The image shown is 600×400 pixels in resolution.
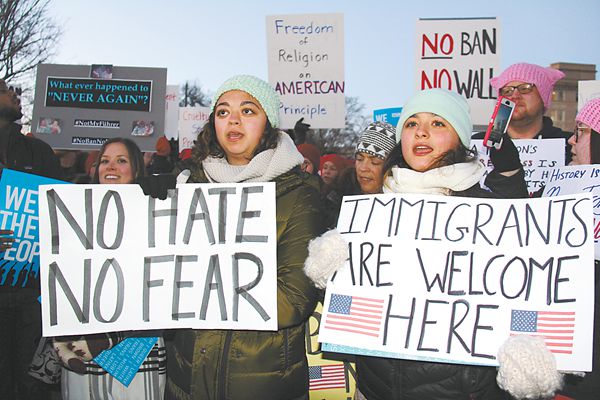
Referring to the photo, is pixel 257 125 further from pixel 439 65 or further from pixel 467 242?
pixel 439 65

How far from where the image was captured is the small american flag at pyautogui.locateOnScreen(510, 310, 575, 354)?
6.84 ft

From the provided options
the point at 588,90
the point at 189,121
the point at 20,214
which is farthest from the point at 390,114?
the point at 189,121

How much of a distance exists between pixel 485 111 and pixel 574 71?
53735 mm

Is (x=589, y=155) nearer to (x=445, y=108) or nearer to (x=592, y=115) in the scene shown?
(x=592, y=115)

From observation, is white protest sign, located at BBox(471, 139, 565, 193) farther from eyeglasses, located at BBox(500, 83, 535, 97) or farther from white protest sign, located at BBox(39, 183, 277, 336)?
white protest sign, located at BBox(39, 183, 277, 336)

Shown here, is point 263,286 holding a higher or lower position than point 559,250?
lower

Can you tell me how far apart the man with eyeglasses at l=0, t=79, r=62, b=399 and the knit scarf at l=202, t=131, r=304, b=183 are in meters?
1.68

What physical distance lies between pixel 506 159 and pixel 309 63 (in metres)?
4.36

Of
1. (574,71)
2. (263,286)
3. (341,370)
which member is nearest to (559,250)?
(263,286)

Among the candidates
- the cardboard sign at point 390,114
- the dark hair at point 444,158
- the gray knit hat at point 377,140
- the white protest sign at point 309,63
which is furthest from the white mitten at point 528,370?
the cardboard sign at point 390,114

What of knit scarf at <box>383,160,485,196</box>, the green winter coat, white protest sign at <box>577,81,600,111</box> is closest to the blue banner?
the green winter coat

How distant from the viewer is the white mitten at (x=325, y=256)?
2285 mm

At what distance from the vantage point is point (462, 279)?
2.25m

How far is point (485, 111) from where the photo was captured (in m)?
5.68
